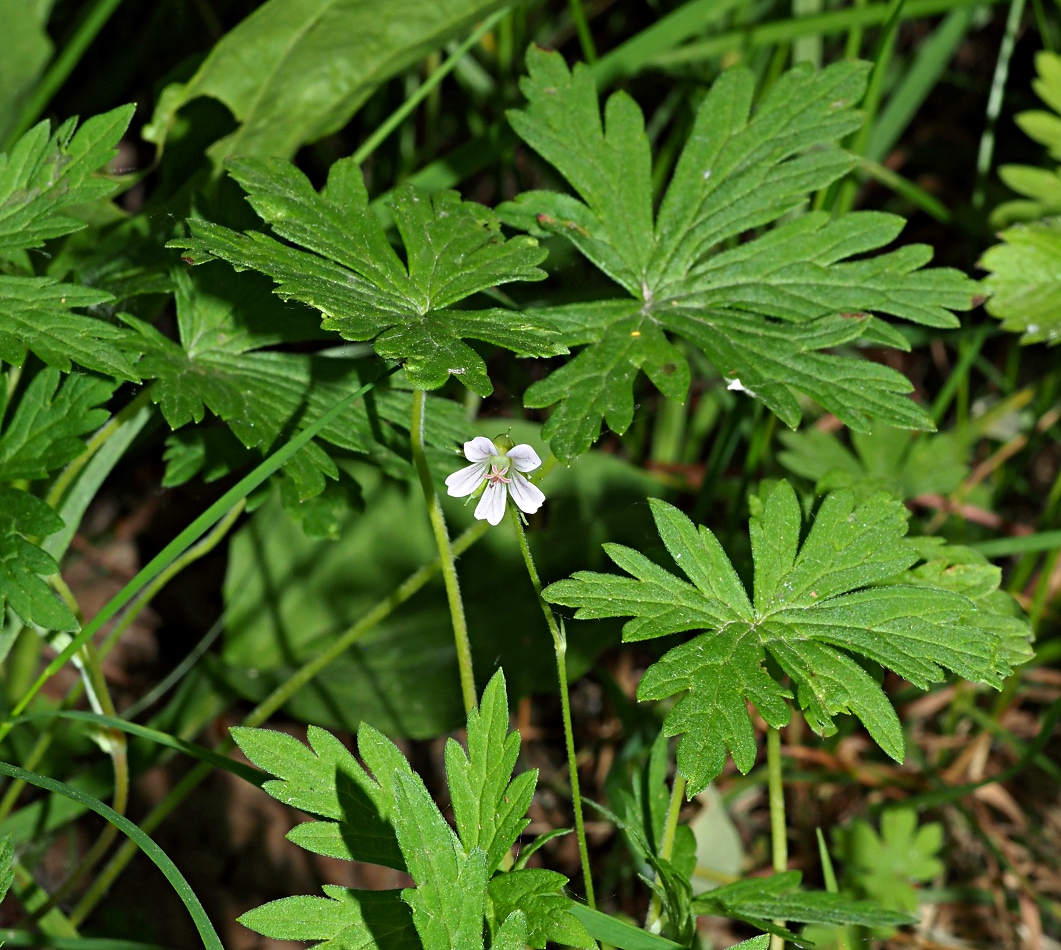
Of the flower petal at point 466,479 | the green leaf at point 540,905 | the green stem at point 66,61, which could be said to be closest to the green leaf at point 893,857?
the green leaf at point 540,905

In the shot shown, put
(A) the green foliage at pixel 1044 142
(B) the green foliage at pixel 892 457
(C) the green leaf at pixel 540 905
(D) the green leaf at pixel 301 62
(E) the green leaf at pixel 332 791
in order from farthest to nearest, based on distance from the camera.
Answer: (A) the green foliage at pixel 1044 142
(B) the green foliage at pixel 892 457
(D) the green leaf at pixel 301 62
(E) the green leaf at pixel 332 791
(C) the green leaf at pixel 540 905

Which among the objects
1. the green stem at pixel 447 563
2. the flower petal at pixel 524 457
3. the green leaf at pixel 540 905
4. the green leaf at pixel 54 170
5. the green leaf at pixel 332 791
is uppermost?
the green leaf at pixel 54 170

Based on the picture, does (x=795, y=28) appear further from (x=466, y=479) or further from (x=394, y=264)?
(x=466, y=479)

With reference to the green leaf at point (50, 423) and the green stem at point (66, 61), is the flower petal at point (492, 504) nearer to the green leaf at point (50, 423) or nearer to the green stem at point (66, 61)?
the green leaf at point (50, 423)

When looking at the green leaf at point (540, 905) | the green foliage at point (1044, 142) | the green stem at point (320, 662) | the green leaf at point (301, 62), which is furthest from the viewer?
the green foliage at point (1044, 142)

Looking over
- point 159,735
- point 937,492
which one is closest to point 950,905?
point 937,492

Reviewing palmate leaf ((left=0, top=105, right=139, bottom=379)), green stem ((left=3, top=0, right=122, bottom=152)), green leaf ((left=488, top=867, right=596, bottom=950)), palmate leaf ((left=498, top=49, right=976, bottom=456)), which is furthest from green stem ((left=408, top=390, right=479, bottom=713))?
green stem ((left=3, top=0, right=122, bottom=152))

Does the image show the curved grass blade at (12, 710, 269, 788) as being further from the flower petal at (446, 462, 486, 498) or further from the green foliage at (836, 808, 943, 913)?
the green foliage at (836, 808, 943, 913)
